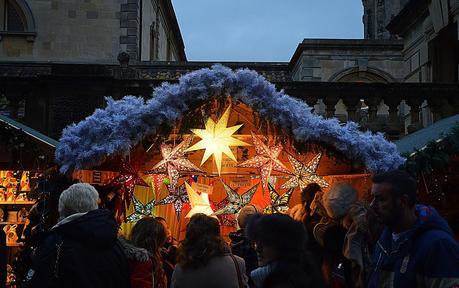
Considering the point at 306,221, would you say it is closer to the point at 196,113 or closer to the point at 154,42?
the point at 196,113

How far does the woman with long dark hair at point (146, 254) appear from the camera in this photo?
5.52 m

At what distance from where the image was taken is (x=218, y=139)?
798 centimetres

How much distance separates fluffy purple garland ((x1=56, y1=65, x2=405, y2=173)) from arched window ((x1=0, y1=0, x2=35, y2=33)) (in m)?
16.6

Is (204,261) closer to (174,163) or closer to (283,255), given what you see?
(283,255)

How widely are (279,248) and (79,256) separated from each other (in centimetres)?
182

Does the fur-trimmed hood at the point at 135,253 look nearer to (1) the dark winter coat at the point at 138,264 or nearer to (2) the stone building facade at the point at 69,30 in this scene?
(1) the dark winter coat at the point at 138,264

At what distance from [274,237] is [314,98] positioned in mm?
7053

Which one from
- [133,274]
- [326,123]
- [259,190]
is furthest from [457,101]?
[133,274]

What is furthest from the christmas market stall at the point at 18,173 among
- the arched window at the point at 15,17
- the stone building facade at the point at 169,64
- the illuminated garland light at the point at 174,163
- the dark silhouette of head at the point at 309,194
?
the arched window at the point at 15,17

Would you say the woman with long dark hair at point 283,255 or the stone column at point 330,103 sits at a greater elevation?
the stone column at point 330,103

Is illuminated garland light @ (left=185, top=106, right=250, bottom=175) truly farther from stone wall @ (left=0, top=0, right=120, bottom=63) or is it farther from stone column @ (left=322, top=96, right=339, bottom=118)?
stone wall @ (left=0, top=0, right=120, bottom=63)

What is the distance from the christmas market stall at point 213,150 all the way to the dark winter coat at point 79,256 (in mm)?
2067

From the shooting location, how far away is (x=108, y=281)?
486 cm

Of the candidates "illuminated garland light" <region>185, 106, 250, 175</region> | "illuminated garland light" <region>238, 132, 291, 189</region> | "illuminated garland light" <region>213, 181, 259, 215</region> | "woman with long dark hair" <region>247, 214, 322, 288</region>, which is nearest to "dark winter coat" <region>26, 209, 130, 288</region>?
"woman with long dark hair" <region>247, 214, 322, 288</region>
